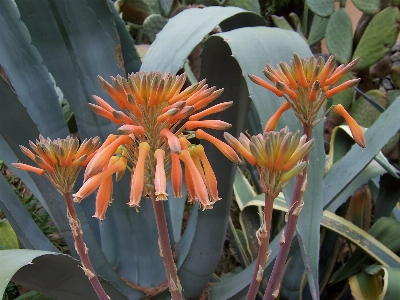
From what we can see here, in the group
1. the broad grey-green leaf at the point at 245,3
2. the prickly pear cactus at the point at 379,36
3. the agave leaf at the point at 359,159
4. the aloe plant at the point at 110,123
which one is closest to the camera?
the aloe plant at the point at 110,123

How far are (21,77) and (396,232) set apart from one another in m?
0.92

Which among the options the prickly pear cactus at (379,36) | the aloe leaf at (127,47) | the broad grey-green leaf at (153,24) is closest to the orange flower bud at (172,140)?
the aloe leaf at (127,47)

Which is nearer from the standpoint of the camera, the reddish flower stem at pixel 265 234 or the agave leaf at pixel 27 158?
the reddish flower stem at pixel 265 234

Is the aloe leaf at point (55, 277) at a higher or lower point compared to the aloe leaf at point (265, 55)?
lower

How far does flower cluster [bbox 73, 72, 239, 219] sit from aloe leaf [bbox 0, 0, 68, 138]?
461 mm

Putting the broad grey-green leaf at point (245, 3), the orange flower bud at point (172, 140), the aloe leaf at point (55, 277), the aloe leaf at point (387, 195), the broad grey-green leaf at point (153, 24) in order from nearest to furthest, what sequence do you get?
1. the orange flower bud at point (172, 140)
2. the aloe leaf at point (55, 277)
3. the aloe leaf at point (387, 195)
4. the broad grey-green leaf at point (153, 24)
5. the broad grey-green leaf at point (245, 3)

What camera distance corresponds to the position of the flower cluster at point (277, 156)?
324 mm

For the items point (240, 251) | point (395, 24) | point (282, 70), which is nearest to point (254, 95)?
point (282, 70)

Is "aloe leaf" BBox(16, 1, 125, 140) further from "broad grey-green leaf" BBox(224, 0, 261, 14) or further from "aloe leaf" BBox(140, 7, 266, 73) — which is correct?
"broad grey-green leaf" BBox(224, 0, 261, 14)

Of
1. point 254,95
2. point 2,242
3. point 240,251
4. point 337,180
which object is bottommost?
point 240,251

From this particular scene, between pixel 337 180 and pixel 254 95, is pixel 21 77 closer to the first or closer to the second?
pixel 254 95

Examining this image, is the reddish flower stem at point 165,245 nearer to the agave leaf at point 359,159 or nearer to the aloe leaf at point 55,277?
the aloe leaf at point 55,277

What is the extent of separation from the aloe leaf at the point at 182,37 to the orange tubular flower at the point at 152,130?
29 cm

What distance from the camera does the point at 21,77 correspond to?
2.58ft
